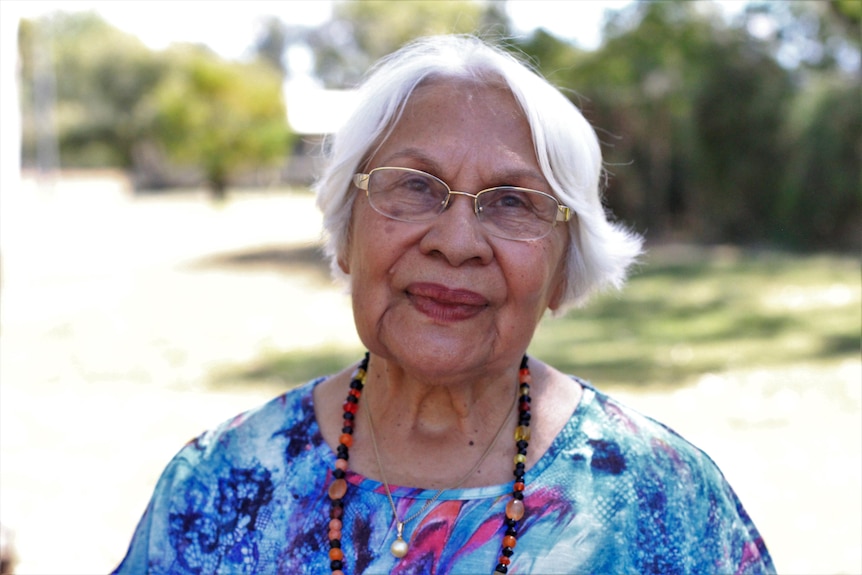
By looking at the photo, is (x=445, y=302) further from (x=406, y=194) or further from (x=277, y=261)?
(x=277, y=261)

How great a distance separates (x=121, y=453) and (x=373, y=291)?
152 inches

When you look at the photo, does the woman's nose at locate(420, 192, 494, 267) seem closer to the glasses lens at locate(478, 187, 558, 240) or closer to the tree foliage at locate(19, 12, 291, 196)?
the glasses lens at locate(478, 187, 558, 240)

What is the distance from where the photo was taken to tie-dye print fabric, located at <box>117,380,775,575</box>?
68.1 inches

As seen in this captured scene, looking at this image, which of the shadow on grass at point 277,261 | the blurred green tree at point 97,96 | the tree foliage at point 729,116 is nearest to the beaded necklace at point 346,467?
the shadow on grass at point 277,261

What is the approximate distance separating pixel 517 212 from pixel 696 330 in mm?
7348

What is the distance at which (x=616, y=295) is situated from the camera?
444cm

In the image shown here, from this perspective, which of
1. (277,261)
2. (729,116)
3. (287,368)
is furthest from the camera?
(277,261)

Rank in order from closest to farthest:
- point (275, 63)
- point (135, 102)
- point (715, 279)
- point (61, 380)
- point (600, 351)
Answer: point (61, 380), point (600, 351), point (715, 279), point (135, 102), point (275, 63)

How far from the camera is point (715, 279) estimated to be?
11.8 meters

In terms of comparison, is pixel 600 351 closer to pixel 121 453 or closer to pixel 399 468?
pixel 121 453

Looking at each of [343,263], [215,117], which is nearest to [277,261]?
[343,263]

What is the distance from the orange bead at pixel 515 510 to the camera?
5.69 feet

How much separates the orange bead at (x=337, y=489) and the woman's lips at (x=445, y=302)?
40cm

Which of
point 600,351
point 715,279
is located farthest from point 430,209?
point 715,279
